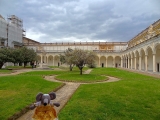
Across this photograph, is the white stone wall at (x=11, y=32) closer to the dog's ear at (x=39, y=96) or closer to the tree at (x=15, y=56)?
the tree at (x=15, y=56)

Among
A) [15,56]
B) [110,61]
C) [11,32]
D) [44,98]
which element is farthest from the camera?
[110,61]

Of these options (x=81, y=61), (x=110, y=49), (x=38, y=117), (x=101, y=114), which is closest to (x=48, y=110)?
(x=38, y=117)

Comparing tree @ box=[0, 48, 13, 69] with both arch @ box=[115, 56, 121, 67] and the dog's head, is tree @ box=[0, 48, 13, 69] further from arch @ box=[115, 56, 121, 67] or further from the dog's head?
arch @ box=[115, 56, 121, 67]

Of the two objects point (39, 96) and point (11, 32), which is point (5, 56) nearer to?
point (39, 96)

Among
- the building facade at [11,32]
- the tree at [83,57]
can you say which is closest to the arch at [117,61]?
the building facade at [11,32]

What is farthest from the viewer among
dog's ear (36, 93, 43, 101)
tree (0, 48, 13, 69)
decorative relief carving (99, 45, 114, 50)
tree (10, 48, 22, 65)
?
decorative relief carving (99, 45, 114, 50)

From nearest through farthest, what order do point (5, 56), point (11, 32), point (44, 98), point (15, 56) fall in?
1. point (44, 98)
2. point (5, 56)
3. point (15, 56)
4. point (11, 32)

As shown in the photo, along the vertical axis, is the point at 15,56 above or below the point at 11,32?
below

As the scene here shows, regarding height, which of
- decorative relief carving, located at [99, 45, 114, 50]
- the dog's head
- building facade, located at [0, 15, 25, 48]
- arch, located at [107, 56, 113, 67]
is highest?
building facade, located at [0, 15, 25, 48]

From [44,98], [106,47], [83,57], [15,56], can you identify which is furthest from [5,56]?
[106,47]

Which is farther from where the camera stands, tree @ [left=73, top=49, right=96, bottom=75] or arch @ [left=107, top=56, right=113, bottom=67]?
arch @ [left=107, top=56, right=113, bottom=67]

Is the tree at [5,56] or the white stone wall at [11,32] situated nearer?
the tree at [5,56]

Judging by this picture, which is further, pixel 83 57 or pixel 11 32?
pixel 11 32

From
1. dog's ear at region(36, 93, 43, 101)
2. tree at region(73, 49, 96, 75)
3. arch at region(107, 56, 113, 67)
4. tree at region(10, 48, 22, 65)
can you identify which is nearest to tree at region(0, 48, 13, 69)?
tree at region(10, 48, 22, 65)
